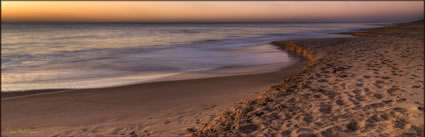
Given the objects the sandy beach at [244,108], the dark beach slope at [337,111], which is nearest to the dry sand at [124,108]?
the sandy beach at [244,108]

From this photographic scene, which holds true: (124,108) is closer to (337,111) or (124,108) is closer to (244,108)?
(244,108)

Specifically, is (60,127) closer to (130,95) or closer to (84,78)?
(130,95)

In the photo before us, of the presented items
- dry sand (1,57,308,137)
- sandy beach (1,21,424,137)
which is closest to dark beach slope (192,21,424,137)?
sandy beach (1,21,424,137)

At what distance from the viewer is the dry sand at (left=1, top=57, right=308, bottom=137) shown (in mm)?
5113

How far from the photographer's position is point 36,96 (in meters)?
7.68

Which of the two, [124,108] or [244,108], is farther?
[124,108]

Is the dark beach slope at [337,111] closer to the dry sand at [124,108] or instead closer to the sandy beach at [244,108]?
the sandy beach at [244,108]

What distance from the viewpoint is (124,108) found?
6395 millimetres

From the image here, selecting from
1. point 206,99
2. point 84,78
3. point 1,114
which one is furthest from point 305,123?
point 84,78

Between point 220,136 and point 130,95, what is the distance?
4.35 metres

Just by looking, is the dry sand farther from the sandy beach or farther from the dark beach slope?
the dark beach slope

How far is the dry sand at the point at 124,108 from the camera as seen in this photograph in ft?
16.8

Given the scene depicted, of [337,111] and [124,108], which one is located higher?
[337,111]

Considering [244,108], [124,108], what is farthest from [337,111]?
[124,108]
